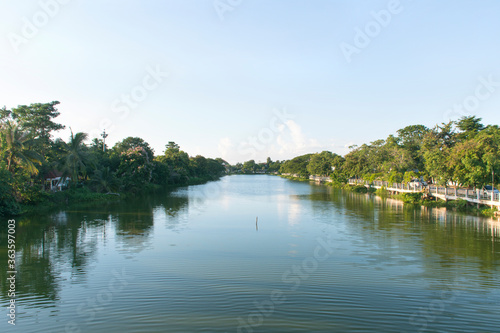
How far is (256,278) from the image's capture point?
10.5 metres

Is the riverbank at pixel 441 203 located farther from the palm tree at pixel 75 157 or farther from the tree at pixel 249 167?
the tree at pixel 249 167

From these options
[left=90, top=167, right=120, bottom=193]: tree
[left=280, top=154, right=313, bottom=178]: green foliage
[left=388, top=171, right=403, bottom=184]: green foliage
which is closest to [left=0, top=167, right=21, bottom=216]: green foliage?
[left=90, top=167, right=120, bottom=193]: tree

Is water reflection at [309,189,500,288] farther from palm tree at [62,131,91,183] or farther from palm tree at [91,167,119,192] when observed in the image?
palm tree at [91,167,119,192]

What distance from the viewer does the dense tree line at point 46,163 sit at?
912 inches

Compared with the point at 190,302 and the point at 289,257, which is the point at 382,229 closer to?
the point at 289,257

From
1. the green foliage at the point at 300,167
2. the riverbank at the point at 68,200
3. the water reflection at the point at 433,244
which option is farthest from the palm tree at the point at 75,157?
the green foliage at the point at 300,167

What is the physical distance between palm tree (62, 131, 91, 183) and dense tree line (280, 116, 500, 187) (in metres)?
34.1

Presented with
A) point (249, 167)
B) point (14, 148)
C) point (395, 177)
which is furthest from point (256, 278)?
point (249, 167)

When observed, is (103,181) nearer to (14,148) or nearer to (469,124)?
(14,148)

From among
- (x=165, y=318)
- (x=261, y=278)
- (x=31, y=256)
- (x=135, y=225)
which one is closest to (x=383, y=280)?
(x=261, y=278)

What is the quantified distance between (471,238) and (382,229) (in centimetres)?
458

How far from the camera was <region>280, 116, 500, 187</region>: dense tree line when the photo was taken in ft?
79.5

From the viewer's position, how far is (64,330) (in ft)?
23.5

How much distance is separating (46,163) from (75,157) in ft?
11.7
